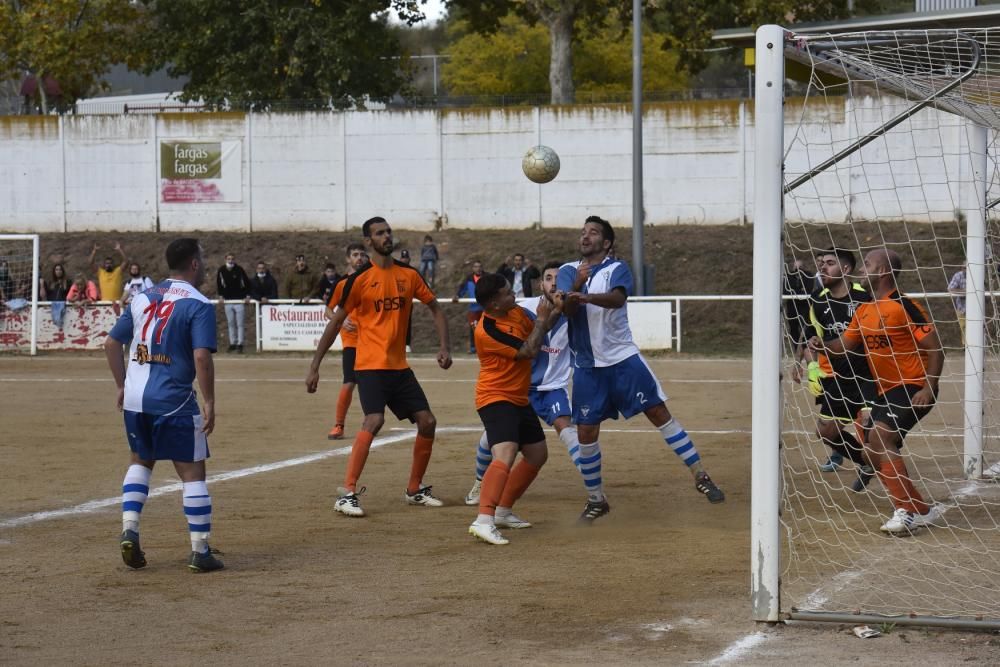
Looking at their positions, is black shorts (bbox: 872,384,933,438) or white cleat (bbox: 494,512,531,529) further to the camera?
white cleat (bbox: 494,512,531,529)

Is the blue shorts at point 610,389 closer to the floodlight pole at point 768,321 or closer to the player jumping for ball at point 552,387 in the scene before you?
the player jumping for ball at point 552,387

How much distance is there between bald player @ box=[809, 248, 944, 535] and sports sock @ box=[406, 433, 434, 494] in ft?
9.43

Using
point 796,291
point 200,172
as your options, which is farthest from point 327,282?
point 796,291

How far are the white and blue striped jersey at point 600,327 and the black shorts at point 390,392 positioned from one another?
115 cm

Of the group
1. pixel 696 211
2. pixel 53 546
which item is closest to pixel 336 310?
pixel 53 546

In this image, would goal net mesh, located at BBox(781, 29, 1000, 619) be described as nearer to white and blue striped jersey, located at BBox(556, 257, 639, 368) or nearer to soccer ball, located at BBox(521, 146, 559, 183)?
white and blue striped jersey, located at BBox(556, 257, 639, 368)

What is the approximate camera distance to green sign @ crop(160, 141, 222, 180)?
116ft

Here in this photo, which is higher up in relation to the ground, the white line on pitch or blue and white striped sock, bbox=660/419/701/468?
blue and white striped sock, bbox=660/419/701/468

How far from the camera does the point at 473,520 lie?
8992 millimetres

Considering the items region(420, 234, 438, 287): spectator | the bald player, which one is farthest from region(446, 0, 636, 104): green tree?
the bald player

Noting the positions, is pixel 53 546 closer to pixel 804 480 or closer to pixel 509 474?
pixel 509 474

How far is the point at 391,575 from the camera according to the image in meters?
7.26

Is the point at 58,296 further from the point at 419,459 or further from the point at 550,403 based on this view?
the point at 550,403

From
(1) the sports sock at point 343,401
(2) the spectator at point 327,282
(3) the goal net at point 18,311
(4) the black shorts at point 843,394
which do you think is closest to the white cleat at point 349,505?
(4) the black shorts at point 843,394
